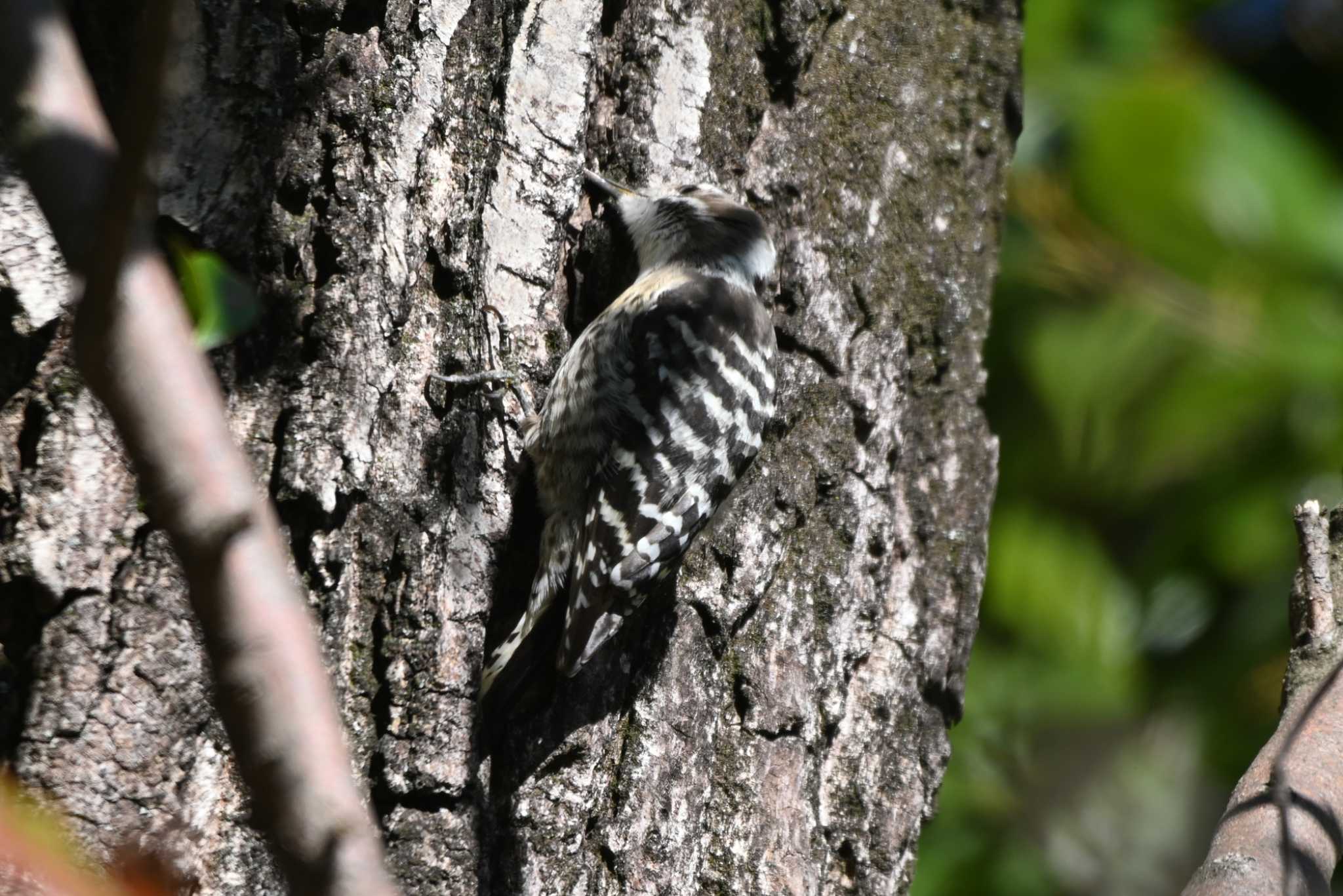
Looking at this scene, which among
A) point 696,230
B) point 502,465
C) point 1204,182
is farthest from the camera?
point 1204,182

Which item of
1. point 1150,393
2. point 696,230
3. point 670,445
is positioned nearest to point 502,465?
point 670,445

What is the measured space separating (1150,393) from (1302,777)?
2598 millimetres

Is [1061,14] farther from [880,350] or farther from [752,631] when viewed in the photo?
[752,631]

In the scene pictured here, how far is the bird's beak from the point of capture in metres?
2.36

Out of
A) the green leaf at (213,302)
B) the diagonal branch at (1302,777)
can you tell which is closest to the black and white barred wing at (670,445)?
the green leaf at (213,302)

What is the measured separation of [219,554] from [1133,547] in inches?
181

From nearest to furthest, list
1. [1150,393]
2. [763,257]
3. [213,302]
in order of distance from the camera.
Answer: [213,302], [763,257], [1150,393]

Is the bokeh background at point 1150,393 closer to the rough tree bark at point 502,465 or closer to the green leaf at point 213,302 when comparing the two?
the rough tree bark at point 502,465

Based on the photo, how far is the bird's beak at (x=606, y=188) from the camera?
7.75 feet

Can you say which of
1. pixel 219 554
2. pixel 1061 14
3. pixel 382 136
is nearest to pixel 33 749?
pixel 382 136

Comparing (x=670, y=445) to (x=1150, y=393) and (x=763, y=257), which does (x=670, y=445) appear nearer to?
(x=763, y=257)

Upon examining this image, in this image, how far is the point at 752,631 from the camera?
2303mm

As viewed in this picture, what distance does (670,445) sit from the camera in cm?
268

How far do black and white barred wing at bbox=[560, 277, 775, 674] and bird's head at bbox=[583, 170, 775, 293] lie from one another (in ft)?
0.26
